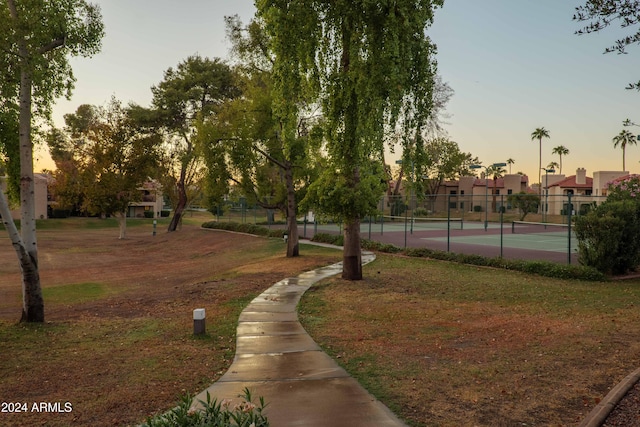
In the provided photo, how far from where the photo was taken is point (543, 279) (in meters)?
15.8

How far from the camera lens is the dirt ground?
6.05 meters

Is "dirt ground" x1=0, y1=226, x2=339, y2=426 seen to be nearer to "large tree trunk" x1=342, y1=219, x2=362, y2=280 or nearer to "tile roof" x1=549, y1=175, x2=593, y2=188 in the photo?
"large tree trunk" x1=342, y1=219, x2=362, y2=280

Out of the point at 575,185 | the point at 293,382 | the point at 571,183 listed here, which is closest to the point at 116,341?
the point at 293,382

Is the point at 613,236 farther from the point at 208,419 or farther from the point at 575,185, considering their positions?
the point at 575,185

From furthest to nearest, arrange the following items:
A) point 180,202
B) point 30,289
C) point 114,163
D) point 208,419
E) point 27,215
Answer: point 180,202, point 114,163, point 30,289, point 27,215, point 208,419

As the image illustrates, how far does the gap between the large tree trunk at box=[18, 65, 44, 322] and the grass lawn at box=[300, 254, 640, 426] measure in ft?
21.2

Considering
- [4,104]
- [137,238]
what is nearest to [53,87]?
[4,104]

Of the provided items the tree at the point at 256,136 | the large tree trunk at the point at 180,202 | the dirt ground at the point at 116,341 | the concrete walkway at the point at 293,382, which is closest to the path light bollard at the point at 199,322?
the dirt ground at the point at 116,341

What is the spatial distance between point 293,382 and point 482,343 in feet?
12.5

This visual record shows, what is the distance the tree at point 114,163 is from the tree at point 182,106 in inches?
169

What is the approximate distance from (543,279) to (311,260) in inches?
392

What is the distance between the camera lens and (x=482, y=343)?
843cm

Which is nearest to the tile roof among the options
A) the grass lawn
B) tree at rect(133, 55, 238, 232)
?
tree at rect(133, 55, 238, 232)

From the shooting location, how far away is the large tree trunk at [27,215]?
10727mm
